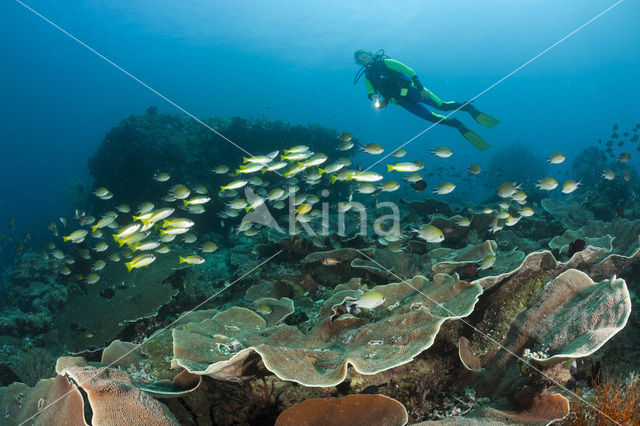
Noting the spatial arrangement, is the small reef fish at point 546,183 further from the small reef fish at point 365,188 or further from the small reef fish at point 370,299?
the small reef fish at point 370,299

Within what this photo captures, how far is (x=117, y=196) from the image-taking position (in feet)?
44.4

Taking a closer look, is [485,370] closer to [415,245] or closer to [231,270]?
[415,245]

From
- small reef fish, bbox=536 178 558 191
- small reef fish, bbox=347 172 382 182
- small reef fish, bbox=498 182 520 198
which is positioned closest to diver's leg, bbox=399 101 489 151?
small reef fish, bbox=536 178 558 191

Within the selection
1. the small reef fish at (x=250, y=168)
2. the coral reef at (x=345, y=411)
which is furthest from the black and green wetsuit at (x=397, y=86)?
the coral reef at (x=345, y=411)

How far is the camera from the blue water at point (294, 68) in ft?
250

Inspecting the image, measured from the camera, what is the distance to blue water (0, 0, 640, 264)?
7619cm

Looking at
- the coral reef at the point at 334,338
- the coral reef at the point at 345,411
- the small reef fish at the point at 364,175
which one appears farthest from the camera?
the small reef fish at the point at 364,175

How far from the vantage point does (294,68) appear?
100 meters

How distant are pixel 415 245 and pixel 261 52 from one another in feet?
326

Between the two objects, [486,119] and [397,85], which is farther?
[486,119]

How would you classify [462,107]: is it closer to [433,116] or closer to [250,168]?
[433,116]

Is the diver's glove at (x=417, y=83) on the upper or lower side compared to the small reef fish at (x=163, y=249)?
upper

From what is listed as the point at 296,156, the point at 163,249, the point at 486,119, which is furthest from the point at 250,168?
the point at 486,119

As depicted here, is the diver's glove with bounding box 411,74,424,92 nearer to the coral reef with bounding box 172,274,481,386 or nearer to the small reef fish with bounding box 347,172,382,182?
the small reef fish with bounding box 347,172,382,182
